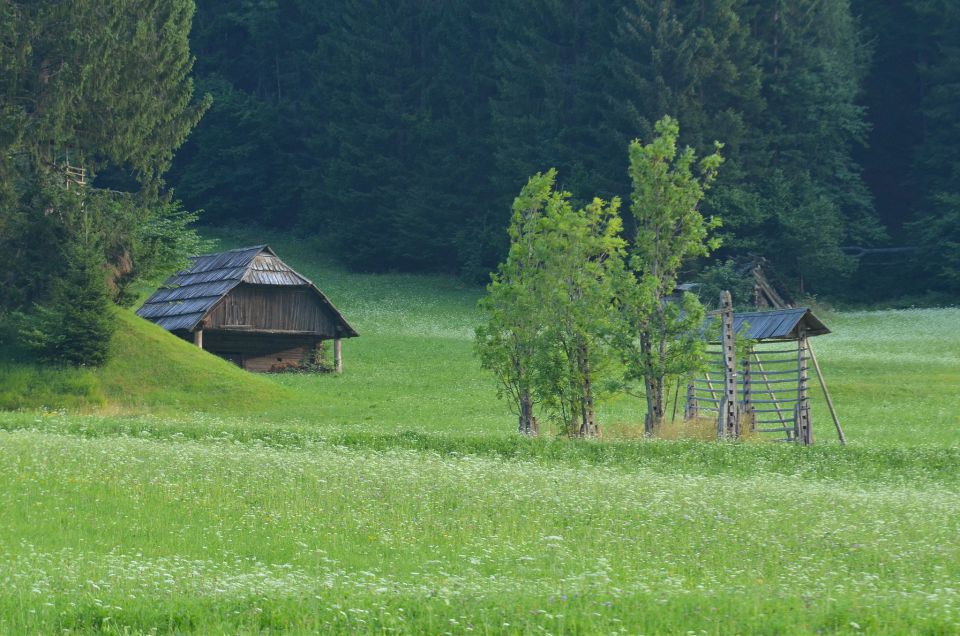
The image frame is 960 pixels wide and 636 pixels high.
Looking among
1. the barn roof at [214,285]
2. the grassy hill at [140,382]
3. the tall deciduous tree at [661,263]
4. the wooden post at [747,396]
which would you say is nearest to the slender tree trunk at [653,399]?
the tall deciduous tree at [661,263]

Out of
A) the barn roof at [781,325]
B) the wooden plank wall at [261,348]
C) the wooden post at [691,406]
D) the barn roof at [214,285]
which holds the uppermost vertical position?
the barn roof at [214,285]

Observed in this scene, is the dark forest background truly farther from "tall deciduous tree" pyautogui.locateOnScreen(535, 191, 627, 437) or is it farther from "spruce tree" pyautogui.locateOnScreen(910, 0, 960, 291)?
"tall deciduous tree" pyautogui.locateOnScreen(535, 191, 627, 437)

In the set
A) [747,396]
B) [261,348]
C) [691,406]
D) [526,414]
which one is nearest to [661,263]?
[526,414]

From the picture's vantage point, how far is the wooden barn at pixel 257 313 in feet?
164

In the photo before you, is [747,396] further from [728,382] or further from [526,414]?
[526,414]

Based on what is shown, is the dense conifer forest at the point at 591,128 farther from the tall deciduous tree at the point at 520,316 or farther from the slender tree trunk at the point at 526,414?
the slender tree trunk at the point at 526,414

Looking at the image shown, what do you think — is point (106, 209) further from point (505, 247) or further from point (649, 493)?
point (505, 247)

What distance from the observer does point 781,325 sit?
3111 centimetres

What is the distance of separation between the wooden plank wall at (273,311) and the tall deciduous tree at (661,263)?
77.8ft

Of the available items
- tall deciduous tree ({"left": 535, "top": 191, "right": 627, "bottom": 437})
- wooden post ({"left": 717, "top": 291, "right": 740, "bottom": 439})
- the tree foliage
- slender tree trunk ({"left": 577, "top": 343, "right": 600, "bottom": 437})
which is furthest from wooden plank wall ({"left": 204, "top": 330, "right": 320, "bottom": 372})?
wooden post ({"left": 717, "top": 291, "right": 740, "bottom": 439})

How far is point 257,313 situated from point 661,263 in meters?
24.9

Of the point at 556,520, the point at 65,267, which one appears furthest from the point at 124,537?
the point at 65,267

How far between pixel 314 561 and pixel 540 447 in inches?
467

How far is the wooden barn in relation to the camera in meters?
50.0
